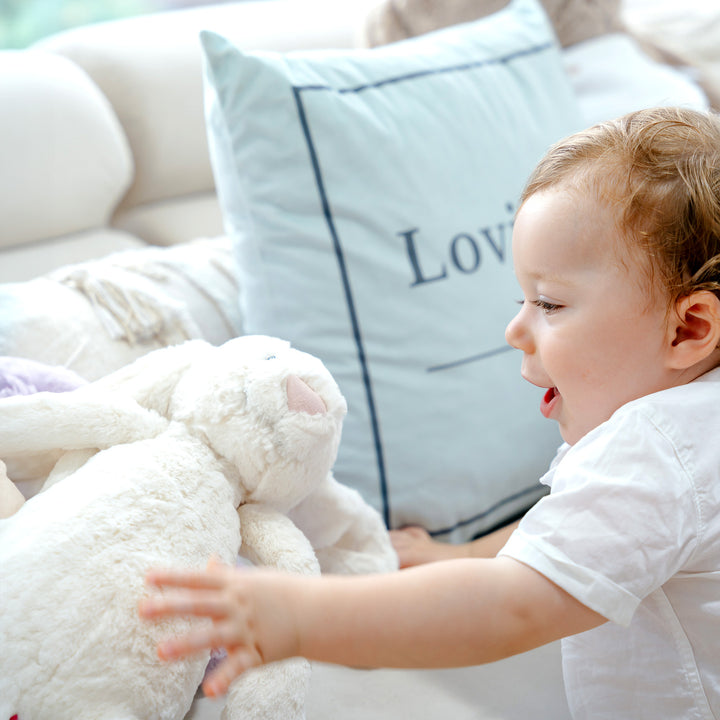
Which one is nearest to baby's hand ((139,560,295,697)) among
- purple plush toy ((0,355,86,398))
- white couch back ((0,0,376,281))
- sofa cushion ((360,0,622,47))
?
purple plush toy ((0,355,86,398))

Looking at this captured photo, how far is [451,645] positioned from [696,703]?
0.24m

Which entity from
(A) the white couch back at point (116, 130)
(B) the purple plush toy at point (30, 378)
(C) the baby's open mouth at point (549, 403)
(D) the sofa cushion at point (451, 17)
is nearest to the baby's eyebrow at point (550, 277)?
(C) the baby's open mouth at point (549, 403)

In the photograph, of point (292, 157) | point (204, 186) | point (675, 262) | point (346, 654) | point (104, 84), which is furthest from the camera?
point (204, 186)

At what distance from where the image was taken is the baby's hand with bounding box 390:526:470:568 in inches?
33.1

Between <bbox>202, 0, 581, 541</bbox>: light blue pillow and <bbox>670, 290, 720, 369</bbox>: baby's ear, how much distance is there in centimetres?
33

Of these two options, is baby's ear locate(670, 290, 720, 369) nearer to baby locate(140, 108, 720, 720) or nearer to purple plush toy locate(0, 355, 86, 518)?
baby locate(140, 108, 720, 720)

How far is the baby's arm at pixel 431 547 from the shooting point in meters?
0.84

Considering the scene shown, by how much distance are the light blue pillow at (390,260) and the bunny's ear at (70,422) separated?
0.26 meters

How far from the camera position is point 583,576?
50 cm

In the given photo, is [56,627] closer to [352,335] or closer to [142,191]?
[352,335]

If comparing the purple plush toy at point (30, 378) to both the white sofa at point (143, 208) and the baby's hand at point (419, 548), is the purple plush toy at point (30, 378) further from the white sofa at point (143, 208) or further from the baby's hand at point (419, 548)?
the baby's hand at point (419, 548)

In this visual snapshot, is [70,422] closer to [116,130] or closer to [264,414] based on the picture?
[264,414]

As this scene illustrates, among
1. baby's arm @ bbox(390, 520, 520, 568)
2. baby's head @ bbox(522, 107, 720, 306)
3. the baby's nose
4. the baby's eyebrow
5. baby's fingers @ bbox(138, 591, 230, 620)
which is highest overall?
baby's head @ bbox(522, 107, 720, 306)

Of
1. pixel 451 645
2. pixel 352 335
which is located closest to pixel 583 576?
pixel 451 645
